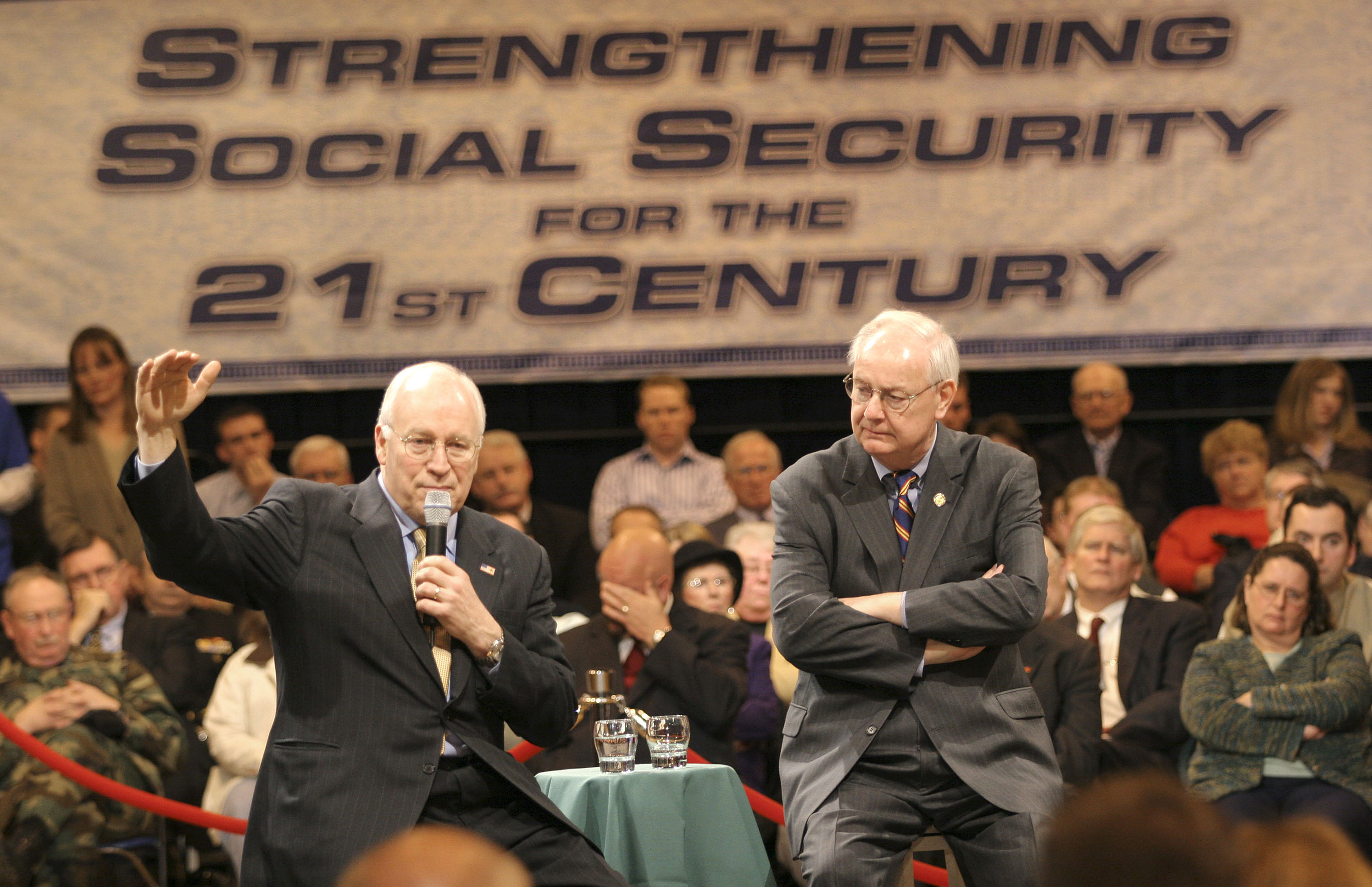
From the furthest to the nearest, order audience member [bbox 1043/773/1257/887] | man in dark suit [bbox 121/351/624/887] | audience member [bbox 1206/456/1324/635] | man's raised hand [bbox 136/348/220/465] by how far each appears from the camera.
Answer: audience member [bbox 1206/456/1324/635] < man in dark suit [bbox 121/351/624/887] < man's raised hand [bbox 136/348/220/465] < audience member [bbox 1043/773/1257/887]

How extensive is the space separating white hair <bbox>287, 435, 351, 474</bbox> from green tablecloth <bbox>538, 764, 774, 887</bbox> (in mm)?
3363

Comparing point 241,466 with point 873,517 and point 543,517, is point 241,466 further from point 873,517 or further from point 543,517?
point 873,517

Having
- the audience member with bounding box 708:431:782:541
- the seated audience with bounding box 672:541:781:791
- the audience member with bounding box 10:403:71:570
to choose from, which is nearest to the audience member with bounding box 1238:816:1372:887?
the seated audience with bounding box 672:541:781:791

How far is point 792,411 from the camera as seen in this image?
25.7 feet

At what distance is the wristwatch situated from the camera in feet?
10.1

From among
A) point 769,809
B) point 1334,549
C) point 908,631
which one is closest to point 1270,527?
point 1334,549

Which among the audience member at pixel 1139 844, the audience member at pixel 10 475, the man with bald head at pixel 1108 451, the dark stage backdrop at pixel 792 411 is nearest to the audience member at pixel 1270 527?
the man with bald head at pixel 1108 451

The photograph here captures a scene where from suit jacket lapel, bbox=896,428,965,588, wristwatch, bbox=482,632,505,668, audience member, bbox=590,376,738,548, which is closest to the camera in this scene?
wristwatch, bbox=482,632,505,668

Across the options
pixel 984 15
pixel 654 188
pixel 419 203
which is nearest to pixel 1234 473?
pixel 984 15

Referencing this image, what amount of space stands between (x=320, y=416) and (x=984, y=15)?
12.7 feet

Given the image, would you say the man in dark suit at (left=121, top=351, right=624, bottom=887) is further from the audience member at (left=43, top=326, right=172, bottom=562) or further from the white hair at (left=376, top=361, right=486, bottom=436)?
the audience member at (left=43, top=326, right=172, bottom=562)

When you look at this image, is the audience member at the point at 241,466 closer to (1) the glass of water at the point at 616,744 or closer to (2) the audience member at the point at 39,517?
(2) the audience member at the point at 39,517

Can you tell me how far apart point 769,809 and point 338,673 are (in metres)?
1.68

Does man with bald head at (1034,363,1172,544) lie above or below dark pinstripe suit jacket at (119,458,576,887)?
above
